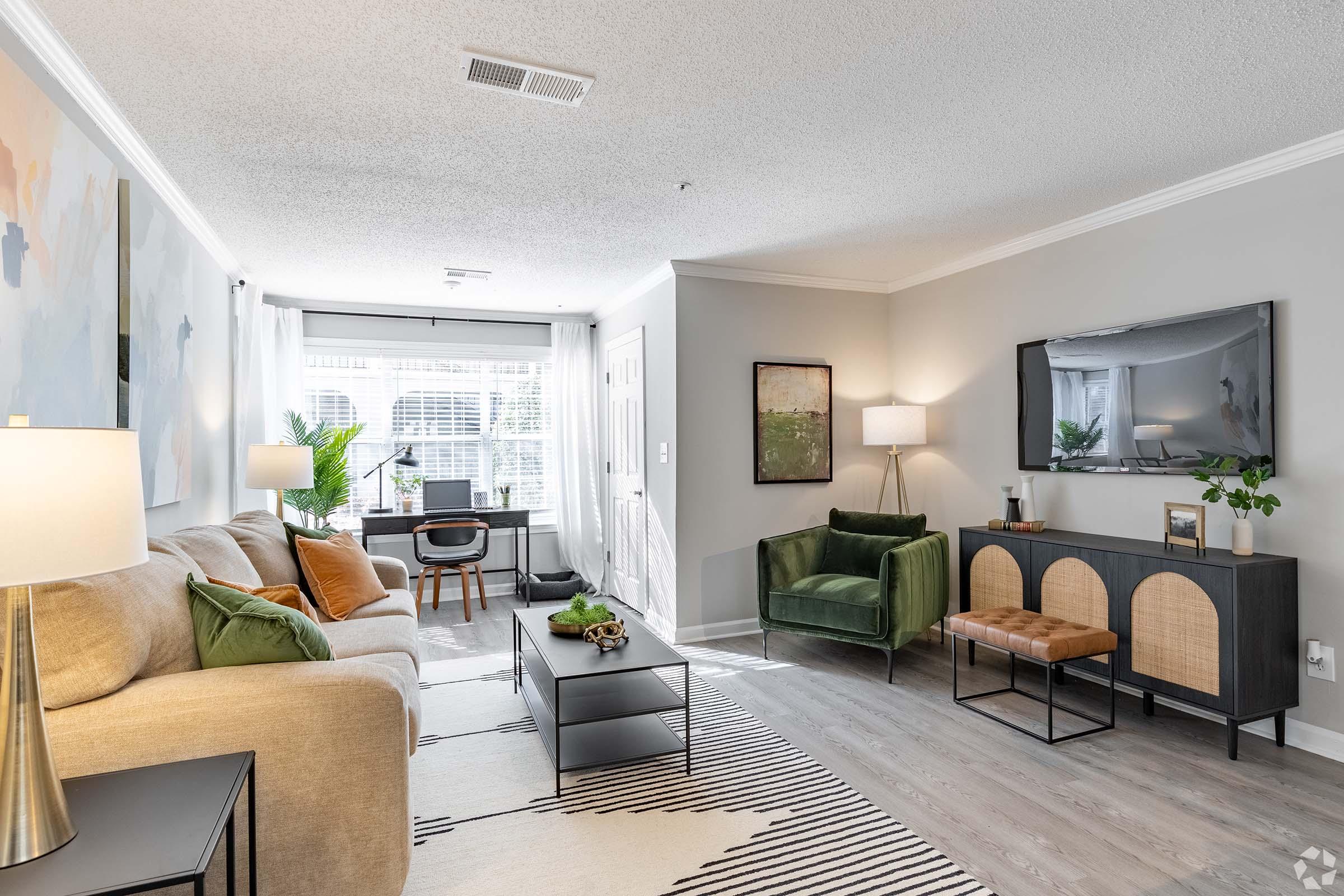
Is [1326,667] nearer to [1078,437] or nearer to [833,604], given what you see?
[1078,437]

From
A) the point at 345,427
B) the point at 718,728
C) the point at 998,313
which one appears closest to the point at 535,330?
the point at 345,427

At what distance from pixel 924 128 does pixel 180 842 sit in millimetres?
3026

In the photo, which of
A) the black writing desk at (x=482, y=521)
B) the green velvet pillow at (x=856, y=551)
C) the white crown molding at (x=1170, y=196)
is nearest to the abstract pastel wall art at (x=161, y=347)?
the black writing desk at (x=482, y=521)

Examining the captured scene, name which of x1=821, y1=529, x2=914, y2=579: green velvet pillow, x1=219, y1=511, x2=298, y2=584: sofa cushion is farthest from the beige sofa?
x1=821, y1=529, x2=914, y2=579: green velvet pillow

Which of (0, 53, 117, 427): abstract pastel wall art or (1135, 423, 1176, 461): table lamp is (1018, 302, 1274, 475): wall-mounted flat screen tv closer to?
(1135, 423, 1176, 461): table lamp

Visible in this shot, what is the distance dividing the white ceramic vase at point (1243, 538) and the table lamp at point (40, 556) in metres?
3.76

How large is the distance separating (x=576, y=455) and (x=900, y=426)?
2.86 metres

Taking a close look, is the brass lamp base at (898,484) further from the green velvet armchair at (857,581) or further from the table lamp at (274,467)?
the table lamp at (274,467)

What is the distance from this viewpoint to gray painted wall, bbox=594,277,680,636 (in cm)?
472

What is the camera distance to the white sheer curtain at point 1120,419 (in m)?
3.59

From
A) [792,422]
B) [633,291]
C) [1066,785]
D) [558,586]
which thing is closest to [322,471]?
[558,586]

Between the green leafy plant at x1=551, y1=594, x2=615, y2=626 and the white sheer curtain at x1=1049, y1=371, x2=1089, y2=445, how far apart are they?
2690 mm

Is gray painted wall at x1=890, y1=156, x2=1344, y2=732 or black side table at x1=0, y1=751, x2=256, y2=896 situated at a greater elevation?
gray painted wall at x1=890, y1=156, x2=1344, y2=732

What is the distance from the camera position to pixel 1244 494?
298 cm
